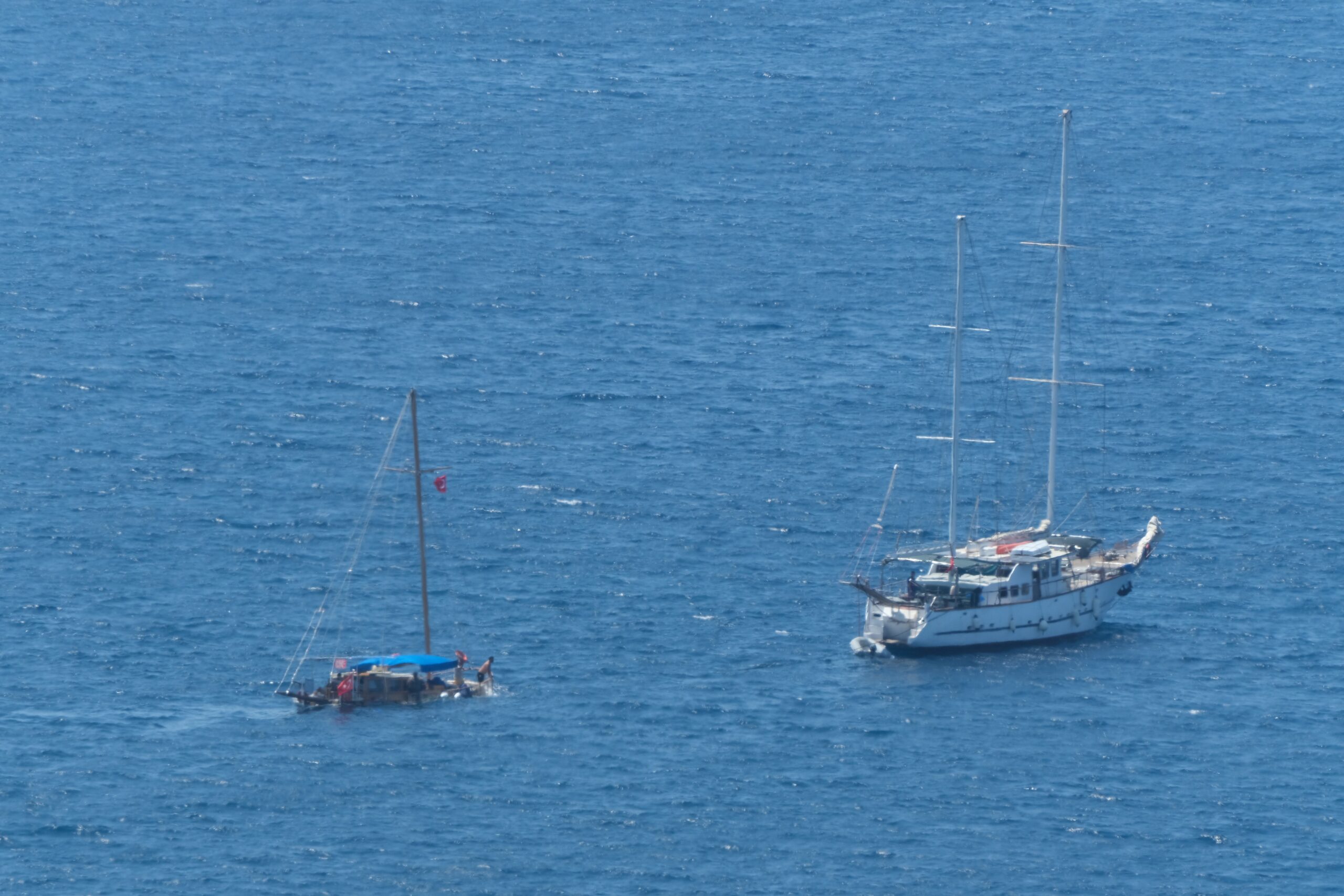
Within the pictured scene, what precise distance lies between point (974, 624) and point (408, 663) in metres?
35.8

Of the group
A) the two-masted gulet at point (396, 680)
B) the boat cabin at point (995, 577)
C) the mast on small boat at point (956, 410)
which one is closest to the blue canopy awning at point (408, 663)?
the two-masted gulet at point (396, 680)

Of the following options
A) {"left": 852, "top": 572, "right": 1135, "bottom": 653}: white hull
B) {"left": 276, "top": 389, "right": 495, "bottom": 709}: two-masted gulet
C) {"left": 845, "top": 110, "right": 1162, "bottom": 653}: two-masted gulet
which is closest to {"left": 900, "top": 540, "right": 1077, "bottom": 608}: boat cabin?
{"left": 845, "top": 110, "right": 1162, "bottom": 653}: two-masted gulet

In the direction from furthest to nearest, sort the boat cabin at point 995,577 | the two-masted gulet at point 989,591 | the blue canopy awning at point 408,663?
the boat cabin at point 995,577
the two-masted gulet at point 989,591
the blue canopy awning at point 408,663

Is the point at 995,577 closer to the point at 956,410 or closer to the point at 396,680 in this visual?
the point at 956,410

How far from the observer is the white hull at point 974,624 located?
18850cm

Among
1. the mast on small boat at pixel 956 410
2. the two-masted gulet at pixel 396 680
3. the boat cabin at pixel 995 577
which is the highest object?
the mast on small boat at pixel 956 410

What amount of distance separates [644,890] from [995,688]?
36.1 meters

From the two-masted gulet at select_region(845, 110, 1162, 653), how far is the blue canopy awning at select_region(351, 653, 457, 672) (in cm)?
2643

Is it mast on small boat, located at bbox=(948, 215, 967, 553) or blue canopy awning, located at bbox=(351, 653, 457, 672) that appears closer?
blue canopy awning, located at bbox=(351, 653, 457, 672)

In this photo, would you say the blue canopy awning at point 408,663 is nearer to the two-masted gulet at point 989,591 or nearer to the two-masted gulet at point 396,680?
the two-masted gulet at point 396,680

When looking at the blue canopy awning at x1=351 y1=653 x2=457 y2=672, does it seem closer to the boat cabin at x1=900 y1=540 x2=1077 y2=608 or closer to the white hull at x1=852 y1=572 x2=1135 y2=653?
the white hull at x1=852 y1=572 x2=1135 y2=653

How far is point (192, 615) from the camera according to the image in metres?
193

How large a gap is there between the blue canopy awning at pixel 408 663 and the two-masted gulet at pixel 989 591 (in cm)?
2643

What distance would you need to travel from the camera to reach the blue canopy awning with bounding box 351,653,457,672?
179625mm
